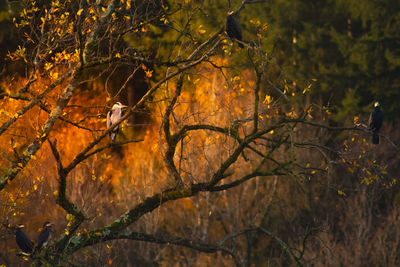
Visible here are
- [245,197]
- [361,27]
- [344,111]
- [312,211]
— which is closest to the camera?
[245,197]

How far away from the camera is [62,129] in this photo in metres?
23.2

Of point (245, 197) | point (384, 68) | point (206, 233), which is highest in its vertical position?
point (384, 68)

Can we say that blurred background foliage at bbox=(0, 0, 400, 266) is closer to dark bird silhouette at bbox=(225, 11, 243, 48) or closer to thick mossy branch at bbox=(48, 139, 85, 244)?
dark bird silhouette at bbox=(225, 11, 243, 48)

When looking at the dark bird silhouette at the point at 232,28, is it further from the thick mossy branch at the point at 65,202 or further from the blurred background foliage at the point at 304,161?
the blurred background foliage at the point at 304,161

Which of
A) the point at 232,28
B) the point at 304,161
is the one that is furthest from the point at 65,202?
the point at 304,161

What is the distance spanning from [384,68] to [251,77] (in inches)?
282

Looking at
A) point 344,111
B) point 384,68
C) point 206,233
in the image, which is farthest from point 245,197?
point 384,68

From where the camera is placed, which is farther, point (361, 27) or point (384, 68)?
point (361, 27)

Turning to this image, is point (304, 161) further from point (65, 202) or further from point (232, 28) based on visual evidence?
point (65, 202)

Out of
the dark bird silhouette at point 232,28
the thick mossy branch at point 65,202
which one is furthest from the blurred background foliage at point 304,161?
the thick mossy branch at point 65,202

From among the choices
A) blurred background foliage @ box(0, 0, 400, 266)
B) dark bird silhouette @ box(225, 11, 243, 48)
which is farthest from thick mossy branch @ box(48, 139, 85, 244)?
blurred background foliage @ box(0, 0, 400, 266)

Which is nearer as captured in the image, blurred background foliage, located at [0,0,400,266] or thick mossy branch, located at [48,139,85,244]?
thick mossy branch, located at [48,139,85,244]

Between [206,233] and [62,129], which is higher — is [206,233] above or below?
below

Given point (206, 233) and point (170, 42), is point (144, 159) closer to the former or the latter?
point (206, 233)
